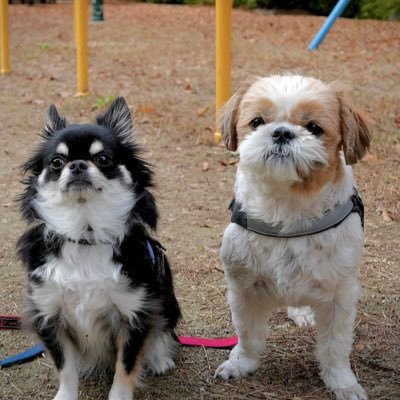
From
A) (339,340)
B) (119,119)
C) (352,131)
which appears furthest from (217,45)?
(339,340)

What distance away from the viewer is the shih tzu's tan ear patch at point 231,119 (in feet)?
9.20

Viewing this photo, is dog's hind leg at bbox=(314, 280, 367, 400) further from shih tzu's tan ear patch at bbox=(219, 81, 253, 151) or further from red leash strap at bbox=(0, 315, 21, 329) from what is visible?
red leash strap at bbox=(0, 315, 21, 329)

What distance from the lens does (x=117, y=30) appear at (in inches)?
537

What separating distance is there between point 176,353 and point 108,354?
1.38 ft

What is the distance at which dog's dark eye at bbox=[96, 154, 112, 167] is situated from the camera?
2643mm

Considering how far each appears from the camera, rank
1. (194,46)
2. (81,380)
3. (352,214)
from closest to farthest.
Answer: (352,214), (81,380), (194,46)

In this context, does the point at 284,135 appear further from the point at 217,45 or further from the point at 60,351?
the point at 217,45

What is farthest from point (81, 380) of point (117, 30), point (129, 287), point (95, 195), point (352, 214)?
point (117, 30)

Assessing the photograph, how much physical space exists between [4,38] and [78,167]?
Result: 7415 mm

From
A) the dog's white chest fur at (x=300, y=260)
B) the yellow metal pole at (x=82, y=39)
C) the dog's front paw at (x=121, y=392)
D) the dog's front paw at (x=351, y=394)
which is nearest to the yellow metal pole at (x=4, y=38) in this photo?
the yellow metal pole at (x=82, y=39)

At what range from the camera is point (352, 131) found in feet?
8.69

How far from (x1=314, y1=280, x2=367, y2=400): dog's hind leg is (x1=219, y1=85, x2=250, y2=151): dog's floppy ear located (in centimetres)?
75

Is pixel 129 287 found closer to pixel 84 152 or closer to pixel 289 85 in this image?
pixel 84 152

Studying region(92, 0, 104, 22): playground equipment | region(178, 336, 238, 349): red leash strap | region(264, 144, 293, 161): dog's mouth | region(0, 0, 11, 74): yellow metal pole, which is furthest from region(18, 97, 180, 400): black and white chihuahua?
region(92, 0, 104, 22): playground equipment
